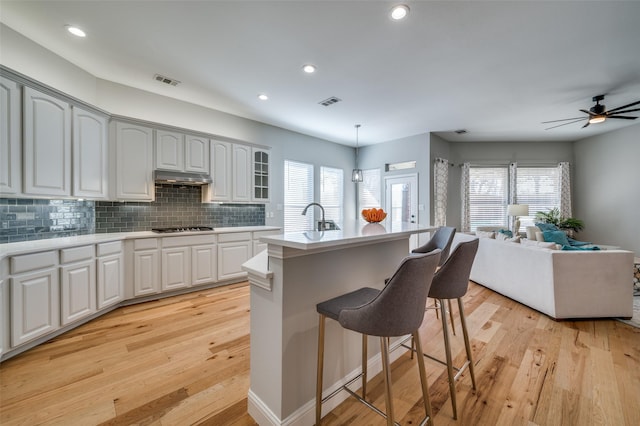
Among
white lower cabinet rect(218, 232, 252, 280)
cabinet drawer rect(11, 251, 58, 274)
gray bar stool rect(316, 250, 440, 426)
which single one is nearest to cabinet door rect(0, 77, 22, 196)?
cabinet drawer rect(11, 251, 58, 274)

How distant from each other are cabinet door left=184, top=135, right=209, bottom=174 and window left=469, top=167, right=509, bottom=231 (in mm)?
6062

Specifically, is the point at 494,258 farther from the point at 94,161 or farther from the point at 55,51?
the point at 55,51

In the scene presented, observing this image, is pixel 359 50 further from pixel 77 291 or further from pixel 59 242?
pixel 77 291

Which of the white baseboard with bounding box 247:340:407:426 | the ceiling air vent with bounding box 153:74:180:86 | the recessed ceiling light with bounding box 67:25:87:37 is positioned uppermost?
the ceiling air vent with bounding box 153:74:180:86

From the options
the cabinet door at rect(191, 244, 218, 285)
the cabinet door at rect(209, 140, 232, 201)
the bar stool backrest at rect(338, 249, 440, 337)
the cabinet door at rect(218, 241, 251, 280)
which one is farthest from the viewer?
the cabinet door at rect(209, 140, 232, 201)

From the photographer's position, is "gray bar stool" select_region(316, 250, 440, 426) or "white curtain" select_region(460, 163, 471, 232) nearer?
"gray bar stool" select_region(316, 250, 440, 426)

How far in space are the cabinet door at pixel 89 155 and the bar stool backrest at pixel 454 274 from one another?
3.75 m

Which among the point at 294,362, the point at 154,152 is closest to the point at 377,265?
the point at 294,362

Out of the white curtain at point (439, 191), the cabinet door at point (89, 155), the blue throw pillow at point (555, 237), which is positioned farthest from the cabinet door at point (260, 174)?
the blue throw pillow at point (555, 237)

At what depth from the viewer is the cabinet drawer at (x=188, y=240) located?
11.7ft

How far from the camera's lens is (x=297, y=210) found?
587cm

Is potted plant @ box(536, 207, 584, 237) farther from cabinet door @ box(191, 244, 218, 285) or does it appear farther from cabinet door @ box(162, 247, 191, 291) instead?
cabinet door @ box(162, 247, 191, 291)

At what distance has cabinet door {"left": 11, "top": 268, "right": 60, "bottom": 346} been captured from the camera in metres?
2.19

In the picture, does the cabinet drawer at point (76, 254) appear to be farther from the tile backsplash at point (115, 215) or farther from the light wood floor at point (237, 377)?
the light wood floor at point (237, 377)
